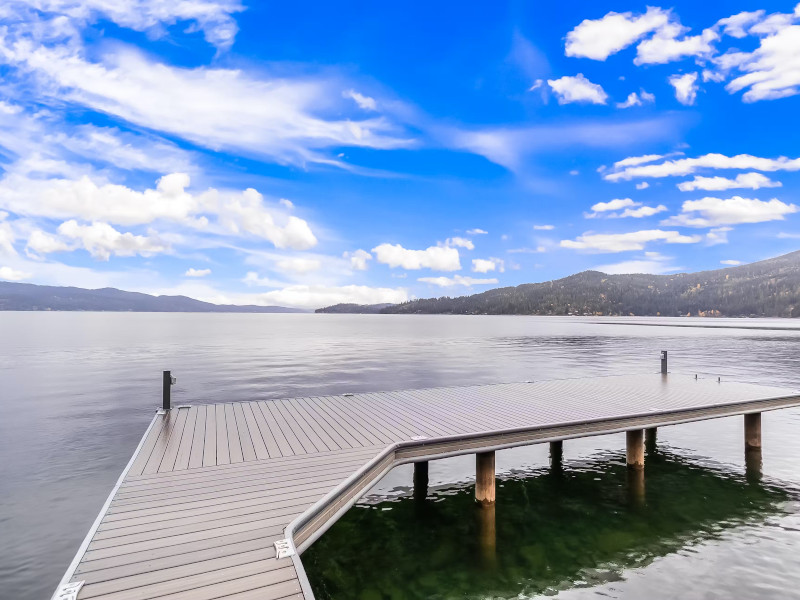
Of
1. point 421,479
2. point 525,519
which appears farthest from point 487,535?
point 421,479

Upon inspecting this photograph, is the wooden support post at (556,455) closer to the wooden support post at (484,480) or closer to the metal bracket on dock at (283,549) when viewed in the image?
the wooden support post at (484,480)

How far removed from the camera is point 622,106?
6144 centimetres

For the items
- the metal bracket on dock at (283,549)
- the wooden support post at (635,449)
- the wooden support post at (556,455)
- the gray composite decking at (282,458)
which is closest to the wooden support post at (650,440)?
the gray composite decking at (282,458)

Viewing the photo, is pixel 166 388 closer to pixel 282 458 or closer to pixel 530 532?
pixel 282 458

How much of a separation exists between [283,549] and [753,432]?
16.2 m

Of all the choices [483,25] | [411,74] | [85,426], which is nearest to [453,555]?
[85,426]

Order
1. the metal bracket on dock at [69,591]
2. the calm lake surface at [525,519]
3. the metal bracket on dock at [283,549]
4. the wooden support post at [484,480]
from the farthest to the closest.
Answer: the wooden support post at [484,480], the calm lake surface at [525,519], the metal bracket on dock at [283,549], the metal bracket on dock at [69,591]

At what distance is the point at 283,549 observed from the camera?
186 inches

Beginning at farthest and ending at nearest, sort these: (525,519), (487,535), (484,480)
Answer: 1. (484,480)
2. (525,519)
3. (487,535)

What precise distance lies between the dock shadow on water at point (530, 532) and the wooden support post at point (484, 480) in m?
0.27

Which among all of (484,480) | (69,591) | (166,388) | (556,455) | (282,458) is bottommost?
(556,455)

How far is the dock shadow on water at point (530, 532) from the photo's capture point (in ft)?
24.7

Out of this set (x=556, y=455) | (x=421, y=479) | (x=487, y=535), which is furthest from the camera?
(x=556, y=455)

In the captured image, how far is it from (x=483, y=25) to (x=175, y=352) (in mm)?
46711
